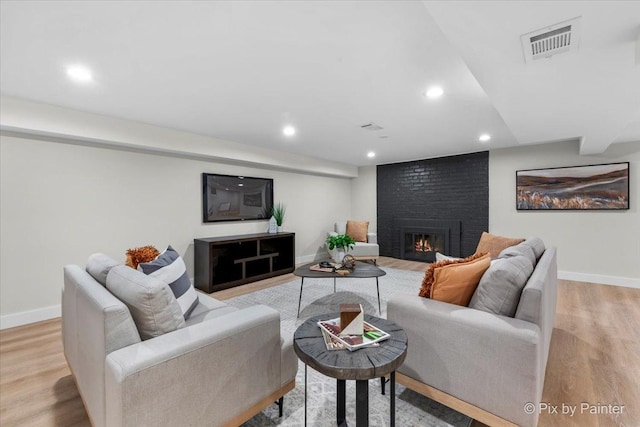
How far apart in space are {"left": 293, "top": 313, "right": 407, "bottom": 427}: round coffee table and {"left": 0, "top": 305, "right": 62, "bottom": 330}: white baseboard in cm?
332

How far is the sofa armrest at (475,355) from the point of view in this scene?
1339 millimetres

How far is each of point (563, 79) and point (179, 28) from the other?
2.53 meters

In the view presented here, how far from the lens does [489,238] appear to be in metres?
3.84

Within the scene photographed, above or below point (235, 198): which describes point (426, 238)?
below

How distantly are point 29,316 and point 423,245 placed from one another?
613 centimetres

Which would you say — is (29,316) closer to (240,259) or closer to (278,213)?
(240,259)

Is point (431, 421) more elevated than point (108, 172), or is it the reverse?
point (108, 172)

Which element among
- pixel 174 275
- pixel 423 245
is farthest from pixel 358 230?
pixel 174 275

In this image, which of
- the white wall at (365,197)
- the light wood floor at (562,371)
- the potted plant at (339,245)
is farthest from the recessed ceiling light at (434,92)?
the white wall at (365,197)

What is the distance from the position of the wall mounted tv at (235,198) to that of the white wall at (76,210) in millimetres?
127

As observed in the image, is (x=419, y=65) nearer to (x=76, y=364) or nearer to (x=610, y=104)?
(x=610, y=104)

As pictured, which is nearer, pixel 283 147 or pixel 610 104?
pixel 610 104

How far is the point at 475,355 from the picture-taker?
1469mm

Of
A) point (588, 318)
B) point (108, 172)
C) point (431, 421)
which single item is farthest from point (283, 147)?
point (588, 318)
